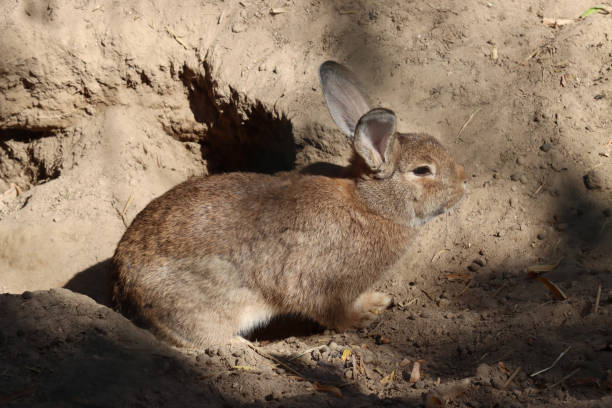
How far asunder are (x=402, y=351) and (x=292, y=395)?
1.10 metres

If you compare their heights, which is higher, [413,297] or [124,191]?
[124,191]

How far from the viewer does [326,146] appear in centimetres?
507

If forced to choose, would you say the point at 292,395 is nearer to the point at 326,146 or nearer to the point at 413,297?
the point at 413,297

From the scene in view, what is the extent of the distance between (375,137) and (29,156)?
4723 mm

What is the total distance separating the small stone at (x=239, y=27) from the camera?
18.8 feet

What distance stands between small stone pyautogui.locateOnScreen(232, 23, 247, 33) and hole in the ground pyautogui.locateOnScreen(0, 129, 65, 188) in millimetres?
2461

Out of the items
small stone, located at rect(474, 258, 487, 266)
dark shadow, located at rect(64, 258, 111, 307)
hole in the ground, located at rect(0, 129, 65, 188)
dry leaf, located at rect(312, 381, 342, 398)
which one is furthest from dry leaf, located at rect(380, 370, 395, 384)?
hole in the ground, located at rect(0, 129, 65, 188)

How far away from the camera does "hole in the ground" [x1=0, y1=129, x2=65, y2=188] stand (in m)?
6.42

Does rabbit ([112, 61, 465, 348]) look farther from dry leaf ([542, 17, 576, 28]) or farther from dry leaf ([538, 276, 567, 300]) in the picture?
dry leaf ([542, 17, 576, 28])

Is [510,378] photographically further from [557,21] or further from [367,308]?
[557,21]

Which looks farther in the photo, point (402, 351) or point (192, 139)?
point (192, 139)

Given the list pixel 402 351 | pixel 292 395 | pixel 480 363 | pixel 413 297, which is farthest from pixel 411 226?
pixel 292 395

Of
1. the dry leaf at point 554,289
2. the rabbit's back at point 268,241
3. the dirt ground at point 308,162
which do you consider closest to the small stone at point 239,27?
the dirt ground at point 308,162

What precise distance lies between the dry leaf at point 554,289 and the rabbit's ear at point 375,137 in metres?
1.40
